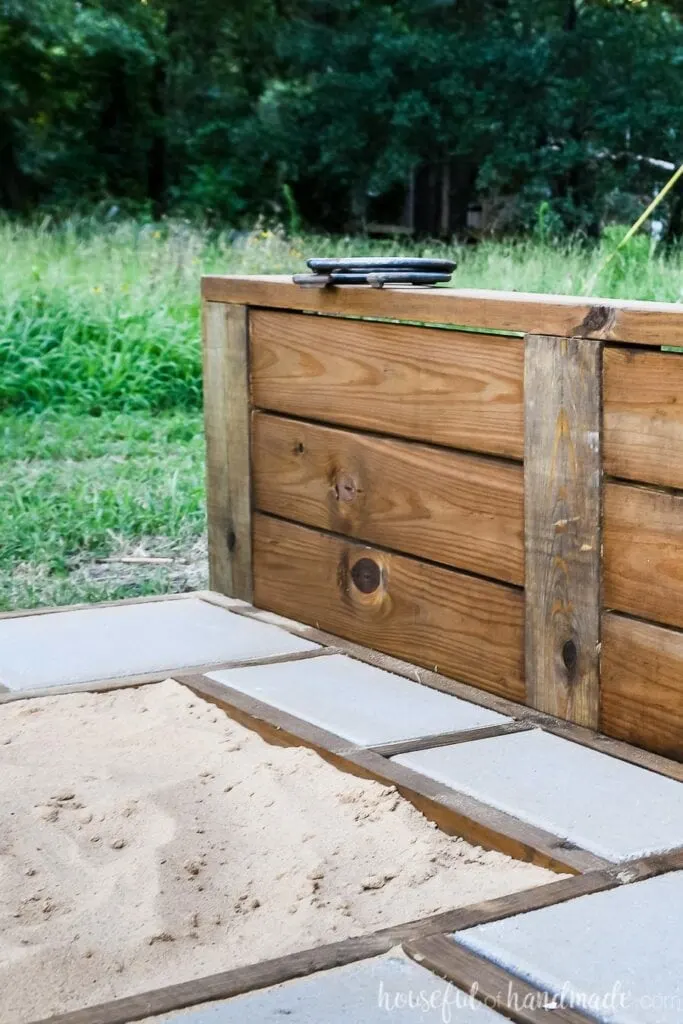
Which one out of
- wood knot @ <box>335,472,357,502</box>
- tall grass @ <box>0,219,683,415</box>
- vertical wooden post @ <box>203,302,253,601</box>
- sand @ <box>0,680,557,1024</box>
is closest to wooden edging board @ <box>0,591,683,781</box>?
vertical wooden post @ <box>203,302,253,601</box>

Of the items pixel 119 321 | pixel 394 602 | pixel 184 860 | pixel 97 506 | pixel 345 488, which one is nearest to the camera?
pixel 184 860

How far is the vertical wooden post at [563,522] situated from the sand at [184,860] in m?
0.46

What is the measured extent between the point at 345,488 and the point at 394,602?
282 millimetres

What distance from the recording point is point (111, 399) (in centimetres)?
661

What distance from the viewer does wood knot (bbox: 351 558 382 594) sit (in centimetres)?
278

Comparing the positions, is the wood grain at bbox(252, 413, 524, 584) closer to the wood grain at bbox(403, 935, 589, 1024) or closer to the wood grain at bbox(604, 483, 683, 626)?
the wood grain at bbox(604, 483, 683, 626)

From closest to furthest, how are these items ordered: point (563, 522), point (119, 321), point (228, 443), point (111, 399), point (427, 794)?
point (427, 794) < point (563, 522) < point (228, 443) < point (111, 399) < point (119, 321)

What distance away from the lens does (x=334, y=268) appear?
9.15 ft

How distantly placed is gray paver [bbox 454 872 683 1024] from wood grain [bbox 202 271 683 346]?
877mm

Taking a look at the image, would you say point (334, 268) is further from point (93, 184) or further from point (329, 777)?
point (93, 184)

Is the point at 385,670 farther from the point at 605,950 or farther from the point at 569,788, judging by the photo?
the point at 605,950

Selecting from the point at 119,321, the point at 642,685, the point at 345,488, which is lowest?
the point at 642,685

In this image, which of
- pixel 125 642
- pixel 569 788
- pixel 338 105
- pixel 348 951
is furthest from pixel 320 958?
pixel 338 105

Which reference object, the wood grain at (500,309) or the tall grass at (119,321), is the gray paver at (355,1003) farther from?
the tall grass at (119,321)
